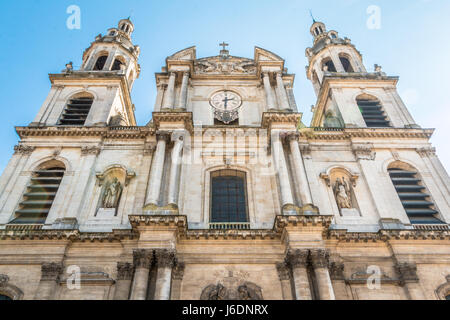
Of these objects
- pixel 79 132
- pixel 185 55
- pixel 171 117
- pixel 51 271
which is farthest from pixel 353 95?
pixel 51 271

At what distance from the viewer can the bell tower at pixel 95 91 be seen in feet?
69.7

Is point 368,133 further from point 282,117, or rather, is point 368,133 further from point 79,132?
point 79,132

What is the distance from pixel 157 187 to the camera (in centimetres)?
1570

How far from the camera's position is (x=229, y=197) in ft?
56.6

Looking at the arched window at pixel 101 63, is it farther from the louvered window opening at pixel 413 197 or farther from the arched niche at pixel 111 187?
the louvered window opening at pixel 413 197

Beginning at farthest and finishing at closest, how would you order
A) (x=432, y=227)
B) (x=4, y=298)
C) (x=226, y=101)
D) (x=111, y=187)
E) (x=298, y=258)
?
(x=226, y=101) < (x=111, y=187) < (x=432, y=227) < (x=4, y=298) < (x=298, y=258)

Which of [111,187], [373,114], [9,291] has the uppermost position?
[373,114]

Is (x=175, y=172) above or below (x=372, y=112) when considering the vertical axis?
below

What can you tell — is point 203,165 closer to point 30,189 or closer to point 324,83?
point 30,189

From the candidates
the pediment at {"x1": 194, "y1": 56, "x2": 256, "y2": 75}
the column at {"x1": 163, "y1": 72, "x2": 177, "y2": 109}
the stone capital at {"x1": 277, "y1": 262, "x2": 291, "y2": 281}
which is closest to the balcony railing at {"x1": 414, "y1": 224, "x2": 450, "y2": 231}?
the stone capital at {"x1": 277, "y1": 262, "x2": 291, "y2": 281}

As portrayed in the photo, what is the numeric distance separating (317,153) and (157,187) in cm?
827

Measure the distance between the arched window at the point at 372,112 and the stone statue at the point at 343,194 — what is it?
581cm

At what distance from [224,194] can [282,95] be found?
714 centimetres

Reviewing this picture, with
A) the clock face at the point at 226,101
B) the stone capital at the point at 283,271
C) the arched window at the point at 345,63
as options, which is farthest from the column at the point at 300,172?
the arched window at the point at 345,63
